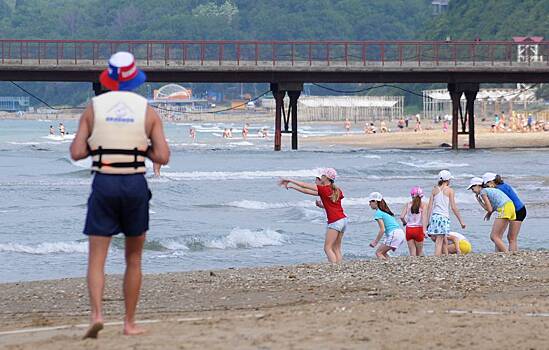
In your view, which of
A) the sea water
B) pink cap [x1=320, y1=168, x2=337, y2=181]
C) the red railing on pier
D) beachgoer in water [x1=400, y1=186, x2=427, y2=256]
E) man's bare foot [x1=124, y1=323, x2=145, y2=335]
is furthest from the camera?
the red railing on pier

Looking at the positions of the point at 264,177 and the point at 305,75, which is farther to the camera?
the point at 305,75

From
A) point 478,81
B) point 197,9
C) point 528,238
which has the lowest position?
point 528,238

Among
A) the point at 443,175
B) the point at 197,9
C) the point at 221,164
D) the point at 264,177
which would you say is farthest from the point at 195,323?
the point at 197,9

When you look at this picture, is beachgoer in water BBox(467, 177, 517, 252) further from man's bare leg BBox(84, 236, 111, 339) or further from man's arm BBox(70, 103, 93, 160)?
man's arm BBox(70, 103, 93, 160)

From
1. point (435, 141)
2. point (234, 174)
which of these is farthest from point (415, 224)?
point (435, 141)

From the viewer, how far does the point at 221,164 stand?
47750mm

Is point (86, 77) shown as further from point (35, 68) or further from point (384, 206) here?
point (384, 206)

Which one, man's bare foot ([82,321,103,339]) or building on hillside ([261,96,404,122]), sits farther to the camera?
building on hillside ([261,96,404,122])

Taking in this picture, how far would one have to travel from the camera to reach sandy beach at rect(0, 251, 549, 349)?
24.3 ft

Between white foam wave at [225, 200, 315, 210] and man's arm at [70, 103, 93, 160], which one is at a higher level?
man's arm at [70, 103, 93, 160]

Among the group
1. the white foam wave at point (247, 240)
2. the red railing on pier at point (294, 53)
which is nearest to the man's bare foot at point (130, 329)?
the white foam wave at point (247, 240)

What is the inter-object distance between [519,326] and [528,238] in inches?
458

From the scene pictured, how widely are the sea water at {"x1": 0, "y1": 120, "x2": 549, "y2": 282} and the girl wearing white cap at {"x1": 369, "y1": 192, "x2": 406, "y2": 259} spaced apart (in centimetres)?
176

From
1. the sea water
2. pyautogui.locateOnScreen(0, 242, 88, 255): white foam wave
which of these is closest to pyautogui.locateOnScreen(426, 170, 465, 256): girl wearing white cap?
the sea water
